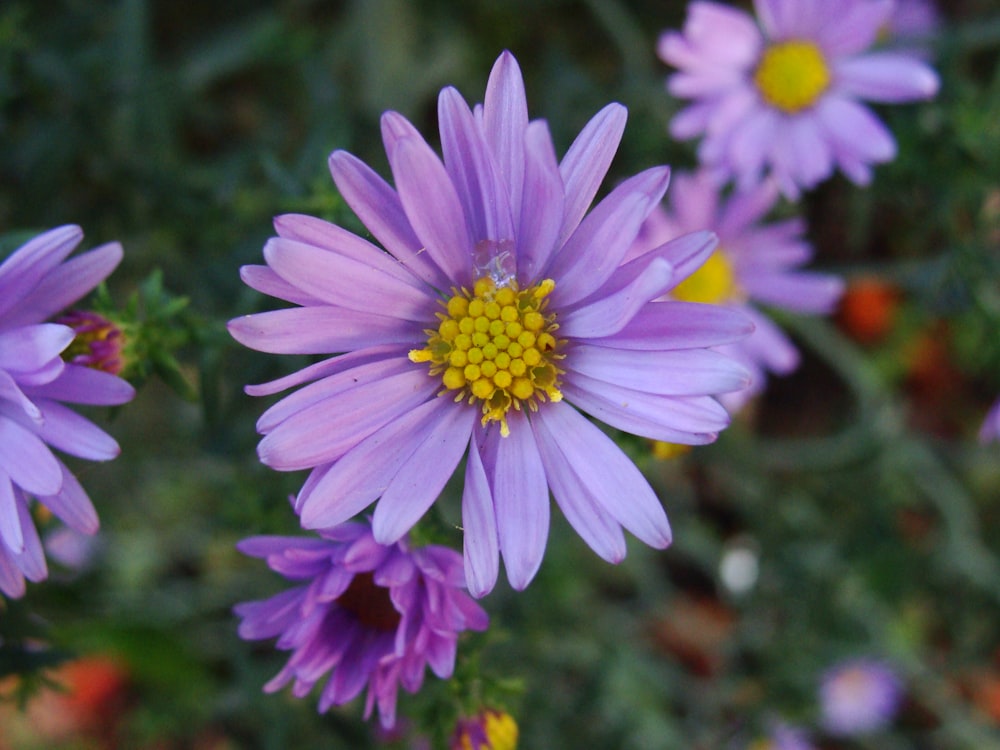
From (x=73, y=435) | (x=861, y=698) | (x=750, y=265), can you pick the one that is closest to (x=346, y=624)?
(x=73, y=435)

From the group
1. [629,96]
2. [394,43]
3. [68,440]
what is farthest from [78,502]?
[394,43]

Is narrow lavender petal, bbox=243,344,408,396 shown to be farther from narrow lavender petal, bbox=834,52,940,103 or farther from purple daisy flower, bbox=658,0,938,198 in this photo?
narrow lavender petal, bbox=834,52,940,103

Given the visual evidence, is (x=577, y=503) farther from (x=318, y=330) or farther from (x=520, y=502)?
(x=318, y=330)

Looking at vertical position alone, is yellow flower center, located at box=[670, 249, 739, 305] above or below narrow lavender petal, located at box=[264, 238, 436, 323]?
above

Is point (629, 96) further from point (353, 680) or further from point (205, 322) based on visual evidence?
point (353, 680)

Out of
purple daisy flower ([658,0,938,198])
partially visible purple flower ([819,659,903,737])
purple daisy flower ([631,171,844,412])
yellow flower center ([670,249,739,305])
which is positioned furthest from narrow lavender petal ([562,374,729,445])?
partially visible purple flower ([819,659,903,737])

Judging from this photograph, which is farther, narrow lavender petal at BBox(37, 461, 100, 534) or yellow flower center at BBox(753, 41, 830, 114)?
yellow flower center at BBox(753, 41, 830, 114)
